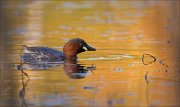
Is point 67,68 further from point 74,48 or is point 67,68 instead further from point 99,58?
point 74,48

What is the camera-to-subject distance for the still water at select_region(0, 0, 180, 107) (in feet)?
25.8

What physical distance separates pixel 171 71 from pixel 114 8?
Result: 1125cm

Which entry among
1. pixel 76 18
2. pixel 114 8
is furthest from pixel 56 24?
pixel 114 8

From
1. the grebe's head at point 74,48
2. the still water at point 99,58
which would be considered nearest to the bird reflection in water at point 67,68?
the still water at point 99,58

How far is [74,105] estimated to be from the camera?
7379 millimetres

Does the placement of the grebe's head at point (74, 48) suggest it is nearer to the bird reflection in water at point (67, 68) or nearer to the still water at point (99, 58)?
the still water at point (99, 58)

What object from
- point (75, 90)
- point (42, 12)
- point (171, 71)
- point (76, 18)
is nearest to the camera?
point (75, 90)

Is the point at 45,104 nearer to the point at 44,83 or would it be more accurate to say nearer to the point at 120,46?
the point at 44,83

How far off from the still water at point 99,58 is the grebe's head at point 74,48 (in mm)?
Result: 226

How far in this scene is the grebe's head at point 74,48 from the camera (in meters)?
11.4

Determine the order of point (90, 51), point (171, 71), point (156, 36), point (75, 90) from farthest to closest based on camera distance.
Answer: point (156, 36), point (90, 51), point (171, 71), point (75, 90)

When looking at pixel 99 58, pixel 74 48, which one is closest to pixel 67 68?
pixel 99 58

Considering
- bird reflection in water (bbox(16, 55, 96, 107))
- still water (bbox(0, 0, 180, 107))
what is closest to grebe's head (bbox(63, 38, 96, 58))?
still water (bbox(0, 0, 180, 107))

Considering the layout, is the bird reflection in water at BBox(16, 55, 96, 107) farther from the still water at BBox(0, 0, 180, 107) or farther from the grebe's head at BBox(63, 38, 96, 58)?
the grebe's head at BBox(63, 38, 96, 58)
